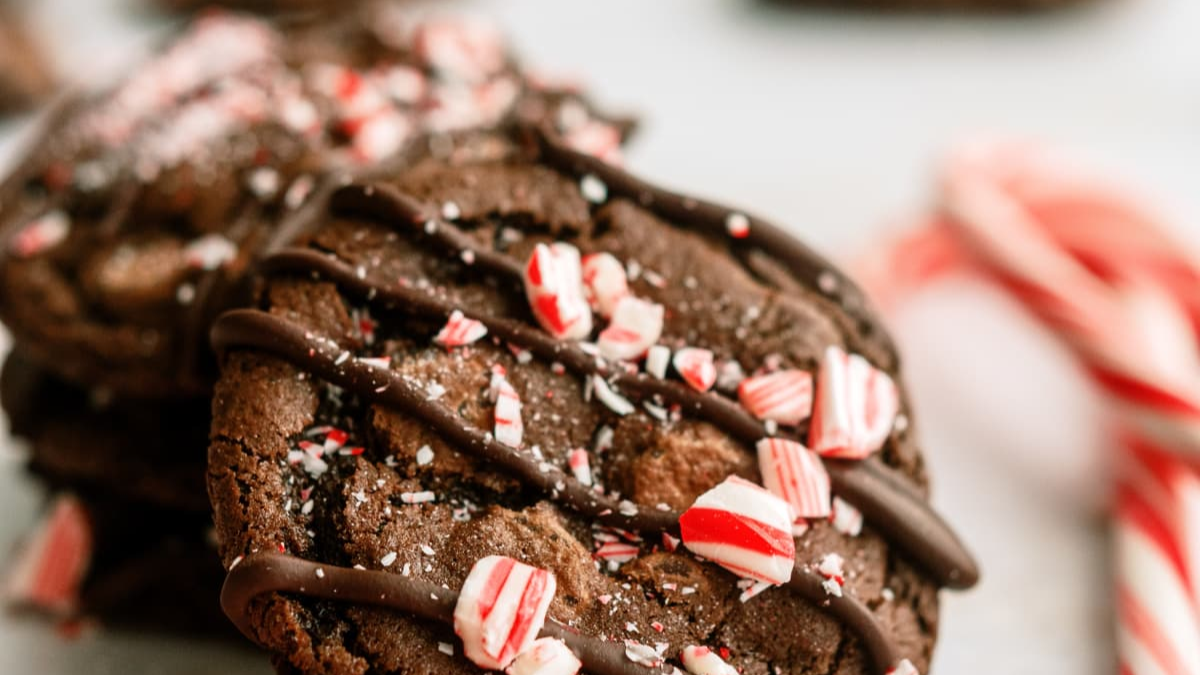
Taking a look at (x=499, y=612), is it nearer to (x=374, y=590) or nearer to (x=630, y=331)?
(x=374, y=590)

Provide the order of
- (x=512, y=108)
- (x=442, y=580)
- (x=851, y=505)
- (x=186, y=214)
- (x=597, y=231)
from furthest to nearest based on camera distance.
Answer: (x=512, y=108) → (x=186, y=214) → (x=597, y=231) → (x=851, y=505) → (x=442, y=580)

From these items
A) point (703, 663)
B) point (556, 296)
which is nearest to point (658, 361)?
point (556, 296)

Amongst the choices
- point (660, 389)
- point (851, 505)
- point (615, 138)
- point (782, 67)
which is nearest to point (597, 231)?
point (660, 389)

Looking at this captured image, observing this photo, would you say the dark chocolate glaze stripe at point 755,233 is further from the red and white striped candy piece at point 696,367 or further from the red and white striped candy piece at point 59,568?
the red and white striped candy piece at point 59,568

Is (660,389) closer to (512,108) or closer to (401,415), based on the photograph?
(401,415)

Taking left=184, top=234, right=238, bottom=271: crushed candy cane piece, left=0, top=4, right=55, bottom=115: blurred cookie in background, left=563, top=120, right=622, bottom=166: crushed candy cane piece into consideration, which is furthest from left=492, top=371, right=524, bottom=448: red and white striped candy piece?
left=0, top=4, right=55, bottom=115: blurred cookie in background

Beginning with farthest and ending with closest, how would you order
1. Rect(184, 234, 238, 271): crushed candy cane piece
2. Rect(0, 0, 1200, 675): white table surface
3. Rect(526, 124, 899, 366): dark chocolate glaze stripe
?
Rect(0, 0, 1200, 675): white table surface → Rect(184, 234, 238, 271): crushed candy cane piece → Rect(526, 124, 899, 366): dark chocolate glaze stripe

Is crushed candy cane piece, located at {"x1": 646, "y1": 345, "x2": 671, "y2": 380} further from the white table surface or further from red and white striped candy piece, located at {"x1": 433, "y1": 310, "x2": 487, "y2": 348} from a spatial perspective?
the white table surface
